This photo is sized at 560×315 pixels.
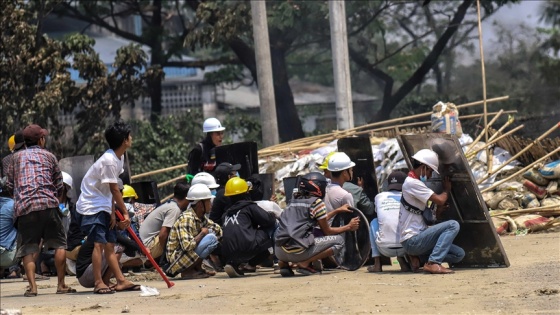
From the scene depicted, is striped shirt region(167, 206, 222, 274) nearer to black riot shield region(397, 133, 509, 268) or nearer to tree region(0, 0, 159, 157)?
black riot shield region(397, 133, 509, 268)

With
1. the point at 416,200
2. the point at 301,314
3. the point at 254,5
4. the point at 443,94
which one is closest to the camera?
the point at 301,314

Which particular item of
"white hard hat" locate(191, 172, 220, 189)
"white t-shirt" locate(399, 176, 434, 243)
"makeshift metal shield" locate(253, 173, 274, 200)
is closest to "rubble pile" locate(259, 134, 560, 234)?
"makeshift metal shield" locate(253, 173, 274, 200)

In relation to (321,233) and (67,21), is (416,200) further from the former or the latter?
(67,21)

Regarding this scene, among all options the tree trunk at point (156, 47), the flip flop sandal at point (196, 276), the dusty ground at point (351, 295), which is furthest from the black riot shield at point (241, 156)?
the tree trunk at point (156, 47)

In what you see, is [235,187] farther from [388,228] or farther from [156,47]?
[156,47]

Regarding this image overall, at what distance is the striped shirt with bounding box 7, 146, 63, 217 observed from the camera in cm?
1084

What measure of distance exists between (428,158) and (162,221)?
3802 mm

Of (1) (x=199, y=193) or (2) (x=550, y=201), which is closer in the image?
(1) (x=199, y=193)

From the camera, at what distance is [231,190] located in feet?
40.1

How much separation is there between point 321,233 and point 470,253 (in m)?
1.58

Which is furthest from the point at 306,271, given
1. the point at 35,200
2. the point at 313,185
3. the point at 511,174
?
the point at 511,174

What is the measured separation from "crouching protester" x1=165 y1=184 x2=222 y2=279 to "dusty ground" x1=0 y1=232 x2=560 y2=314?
283 millimetres

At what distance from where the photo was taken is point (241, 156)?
14.6 metres

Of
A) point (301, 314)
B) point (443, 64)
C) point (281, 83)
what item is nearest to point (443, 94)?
point (443, 64)
